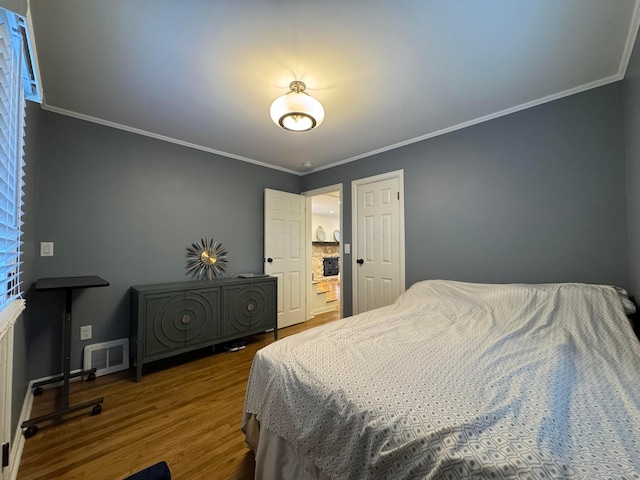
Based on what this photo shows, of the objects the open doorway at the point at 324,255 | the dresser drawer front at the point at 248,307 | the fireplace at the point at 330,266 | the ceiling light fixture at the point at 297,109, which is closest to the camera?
the ceiling light fixture at the point at 297,109

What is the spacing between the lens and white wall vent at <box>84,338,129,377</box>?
7.77 feet

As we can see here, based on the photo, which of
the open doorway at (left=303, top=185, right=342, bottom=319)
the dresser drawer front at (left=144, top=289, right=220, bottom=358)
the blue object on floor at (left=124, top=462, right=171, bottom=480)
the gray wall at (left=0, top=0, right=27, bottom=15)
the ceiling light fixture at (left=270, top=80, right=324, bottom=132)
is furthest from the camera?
the open doorway at (left=303, top=185, right=342, bottom=319)

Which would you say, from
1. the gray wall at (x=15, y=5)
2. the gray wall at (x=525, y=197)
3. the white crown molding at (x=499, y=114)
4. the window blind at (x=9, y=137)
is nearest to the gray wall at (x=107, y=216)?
the window blind at (x=9, y=137)

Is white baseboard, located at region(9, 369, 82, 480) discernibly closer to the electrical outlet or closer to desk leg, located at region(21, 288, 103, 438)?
desk leg, located at region(21, 288, 103, 438)

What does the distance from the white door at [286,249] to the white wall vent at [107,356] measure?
1746 mm

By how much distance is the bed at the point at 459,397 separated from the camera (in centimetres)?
72

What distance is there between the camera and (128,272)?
2.63 metres

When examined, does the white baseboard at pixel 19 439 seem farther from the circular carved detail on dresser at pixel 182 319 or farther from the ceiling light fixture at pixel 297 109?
the ceiling light fixture at pixel 297 109

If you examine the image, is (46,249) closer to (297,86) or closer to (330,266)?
(297,86)

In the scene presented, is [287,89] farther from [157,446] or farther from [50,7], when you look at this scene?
[157,446]

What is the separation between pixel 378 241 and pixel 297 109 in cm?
193

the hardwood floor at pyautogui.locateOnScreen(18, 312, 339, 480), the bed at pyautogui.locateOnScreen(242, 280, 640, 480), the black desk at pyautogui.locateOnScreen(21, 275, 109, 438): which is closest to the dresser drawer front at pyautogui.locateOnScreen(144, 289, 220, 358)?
the hardwood floor at pyautogui.locateOnScreen(18, 312, 339, 480)

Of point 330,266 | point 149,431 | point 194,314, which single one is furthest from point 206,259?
point 330,266

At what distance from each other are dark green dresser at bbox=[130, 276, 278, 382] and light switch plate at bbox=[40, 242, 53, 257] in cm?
69
